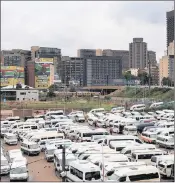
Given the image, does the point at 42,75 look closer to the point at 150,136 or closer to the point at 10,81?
the point at 10,81

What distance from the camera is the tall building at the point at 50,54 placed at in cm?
2642

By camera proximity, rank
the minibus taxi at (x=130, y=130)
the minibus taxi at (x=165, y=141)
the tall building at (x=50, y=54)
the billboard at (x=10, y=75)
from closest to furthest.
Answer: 1. the minibus taxi at (x=165, y=141)
2. the minibus taxi at (x=130, y=130)
3. the billboard at (x=10, y=75)
4. the tall building at (x=50, y=54)

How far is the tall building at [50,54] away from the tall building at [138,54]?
6.92 meters

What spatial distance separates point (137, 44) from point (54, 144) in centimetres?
2676

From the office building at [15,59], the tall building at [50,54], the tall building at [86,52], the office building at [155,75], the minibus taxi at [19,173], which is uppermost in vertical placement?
the tall building at [86,52]

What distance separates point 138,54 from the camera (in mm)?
32969

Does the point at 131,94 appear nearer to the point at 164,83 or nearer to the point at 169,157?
the point at 164,83

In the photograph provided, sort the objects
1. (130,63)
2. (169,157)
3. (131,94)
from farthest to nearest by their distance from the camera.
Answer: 1. (130,63)
2. (131,94)
3. (169,157)

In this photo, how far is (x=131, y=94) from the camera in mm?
20250

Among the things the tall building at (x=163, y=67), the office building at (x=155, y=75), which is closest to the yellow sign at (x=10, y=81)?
the tall building at (x=163, y=67)

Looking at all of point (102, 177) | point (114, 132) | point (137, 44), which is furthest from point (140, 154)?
point (137, 44)

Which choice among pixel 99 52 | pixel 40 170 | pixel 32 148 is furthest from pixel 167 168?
pixel 99 52

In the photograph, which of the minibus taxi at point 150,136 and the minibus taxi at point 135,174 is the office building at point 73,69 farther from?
the minibus taxi at point 135,174

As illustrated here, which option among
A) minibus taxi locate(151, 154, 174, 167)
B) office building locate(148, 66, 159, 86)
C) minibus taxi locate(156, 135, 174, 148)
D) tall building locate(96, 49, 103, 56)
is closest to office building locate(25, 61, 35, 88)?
office building locate(148, 66, 159, 86)
